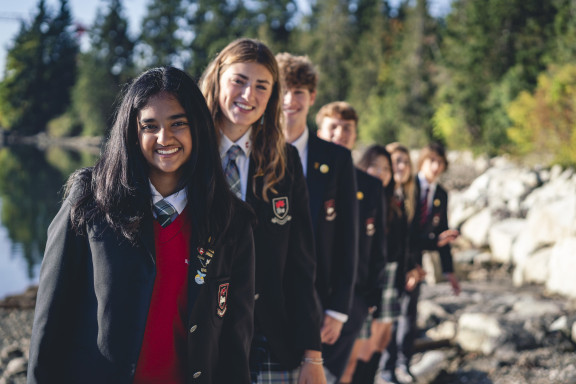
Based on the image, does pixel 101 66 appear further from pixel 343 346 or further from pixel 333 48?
pixel 343 346

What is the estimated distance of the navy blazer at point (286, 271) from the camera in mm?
2457

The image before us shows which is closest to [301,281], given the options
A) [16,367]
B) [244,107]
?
[244,107]

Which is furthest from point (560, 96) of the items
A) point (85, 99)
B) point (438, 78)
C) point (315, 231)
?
point (85, 99)

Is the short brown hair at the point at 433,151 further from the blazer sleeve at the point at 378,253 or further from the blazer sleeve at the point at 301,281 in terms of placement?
the blazer sleeve at the point at 301,281

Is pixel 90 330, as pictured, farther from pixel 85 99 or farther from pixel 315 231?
pixel 85 99

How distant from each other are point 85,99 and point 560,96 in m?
47.9

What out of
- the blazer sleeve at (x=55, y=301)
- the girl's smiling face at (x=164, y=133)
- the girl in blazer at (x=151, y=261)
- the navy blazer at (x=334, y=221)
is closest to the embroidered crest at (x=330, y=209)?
the navy blazer at (x=334, y=221)

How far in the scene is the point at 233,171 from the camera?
2.47m

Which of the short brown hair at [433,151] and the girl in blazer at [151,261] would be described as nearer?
the girl in blazer at [151,261]

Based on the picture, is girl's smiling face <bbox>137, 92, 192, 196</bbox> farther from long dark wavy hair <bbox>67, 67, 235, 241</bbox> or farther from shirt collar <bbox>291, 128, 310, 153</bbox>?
shirt collar <bbox>291, 128, 310, 153</bbox>

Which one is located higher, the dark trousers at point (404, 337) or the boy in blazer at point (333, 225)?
the boy in blazer at point (333, 225)

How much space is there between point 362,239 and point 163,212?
203 centimetres

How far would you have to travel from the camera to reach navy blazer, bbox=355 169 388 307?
12.3ft

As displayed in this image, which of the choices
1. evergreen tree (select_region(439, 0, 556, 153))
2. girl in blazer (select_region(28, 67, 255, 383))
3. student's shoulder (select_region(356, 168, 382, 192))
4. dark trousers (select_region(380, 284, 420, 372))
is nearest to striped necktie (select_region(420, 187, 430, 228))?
dark trousers (select_region(380, 284, 420, 372))
